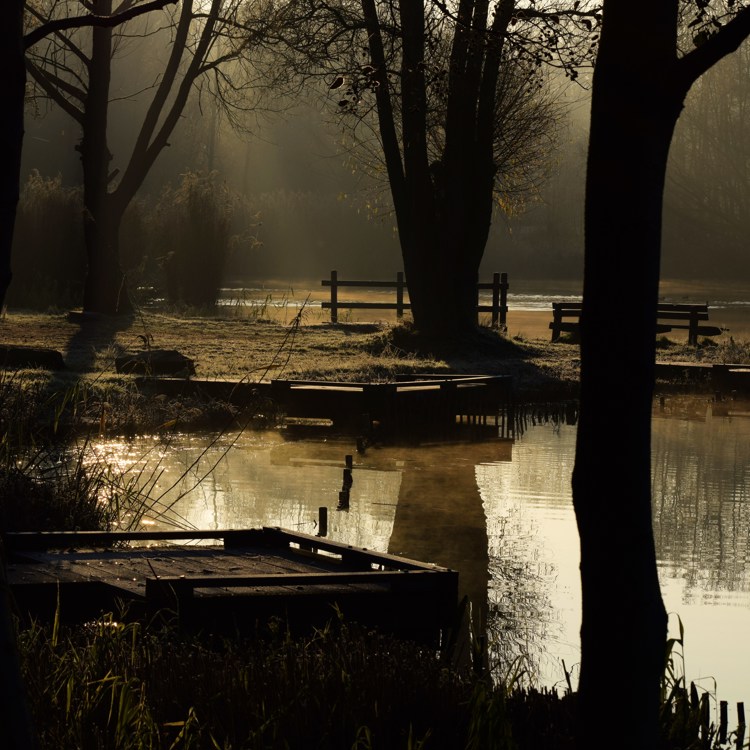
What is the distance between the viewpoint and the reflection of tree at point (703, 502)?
27.8ft

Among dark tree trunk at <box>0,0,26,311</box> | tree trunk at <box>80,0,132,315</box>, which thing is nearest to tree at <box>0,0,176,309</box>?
dark tree trunk at <box>0,0,26,311</box>

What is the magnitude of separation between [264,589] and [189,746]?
201 centimetres

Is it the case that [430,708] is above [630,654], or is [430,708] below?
below

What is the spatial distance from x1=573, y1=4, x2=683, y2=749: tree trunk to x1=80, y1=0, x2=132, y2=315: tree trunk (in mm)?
21850

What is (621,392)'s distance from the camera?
356 centimetres

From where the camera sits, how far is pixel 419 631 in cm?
623

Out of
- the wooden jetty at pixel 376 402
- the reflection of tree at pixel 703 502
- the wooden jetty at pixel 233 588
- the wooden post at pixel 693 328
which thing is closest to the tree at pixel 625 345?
the wooden jetty at pixel 233 588

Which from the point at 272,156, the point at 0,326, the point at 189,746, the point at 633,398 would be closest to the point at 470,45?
the point at 633,398

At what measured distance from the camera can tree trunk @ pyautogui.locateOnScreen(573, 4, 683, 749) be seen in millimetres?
3564

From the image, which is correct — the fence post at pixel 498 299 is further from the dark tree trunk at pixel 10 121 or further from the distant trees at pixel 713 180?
the distant trees at pixel 713 180

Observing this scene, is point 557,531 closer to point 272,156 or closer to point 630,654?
point 630,654

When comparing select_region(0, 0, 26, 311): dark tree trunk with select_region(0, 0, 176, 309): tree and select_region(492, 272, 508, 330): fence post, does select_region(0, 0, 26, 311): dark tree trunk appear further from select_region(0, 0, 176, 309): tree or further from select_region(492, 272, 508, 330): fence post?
select_region(492, 272, 508, 330): fence post

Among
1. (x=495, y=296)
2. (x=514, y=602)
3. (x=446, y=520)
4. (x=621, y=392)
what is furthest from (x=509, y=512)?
(x=495, y=296)

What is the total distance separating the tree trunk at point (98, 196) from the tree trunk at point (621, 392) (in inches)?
860
